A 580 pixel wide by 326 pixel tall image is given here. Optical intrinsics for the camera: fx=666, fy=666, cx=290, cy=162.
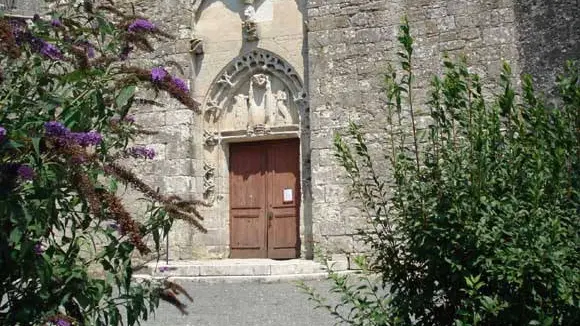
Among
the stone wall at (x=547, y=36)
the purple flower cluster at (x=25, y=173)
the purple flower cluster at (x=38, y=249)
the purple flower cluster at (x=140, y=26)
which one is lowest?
the purple flower cluster at (x=38, y=249)

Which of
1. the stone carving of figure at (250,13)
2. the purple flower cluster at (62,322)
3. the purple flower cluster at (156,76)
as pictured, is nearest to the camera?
the purple flower cluster at (62,322)

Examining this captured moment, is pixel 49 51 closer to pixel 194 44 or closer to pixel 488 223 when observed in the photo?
pixel 488 223

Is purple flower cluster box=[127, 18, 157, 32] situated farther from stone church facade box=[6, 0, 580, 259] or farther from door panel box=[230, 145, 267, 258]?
door panel box=[230, 145, 267, 258]

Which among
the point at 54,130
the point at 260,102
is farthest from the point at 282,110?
the point at 54,130

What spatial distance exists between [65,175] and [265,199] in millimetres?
7559

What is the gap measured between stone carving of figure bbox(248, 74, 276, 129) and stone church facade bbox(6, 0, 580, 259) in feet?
0.05

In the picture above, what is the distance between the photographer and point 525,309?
8.86 ft

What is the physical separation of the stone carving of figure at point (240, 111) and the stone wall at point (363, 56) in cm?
129

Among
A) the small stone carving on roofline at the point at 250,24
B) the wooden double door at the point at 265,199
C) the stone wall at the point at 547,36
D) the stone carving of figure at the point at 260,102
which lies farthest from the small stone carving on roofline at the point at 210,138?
the stone wall at the point at 547,36

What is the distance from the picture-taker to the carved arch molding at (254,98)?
1002 cm

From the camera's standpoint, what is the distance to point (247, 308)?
6.42m

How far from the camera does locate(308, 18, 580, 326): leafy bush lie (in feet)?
8.52

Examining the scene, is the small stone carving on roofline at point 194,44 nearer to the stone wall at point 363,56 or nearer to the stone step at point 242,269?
the stone wall at point 363,56

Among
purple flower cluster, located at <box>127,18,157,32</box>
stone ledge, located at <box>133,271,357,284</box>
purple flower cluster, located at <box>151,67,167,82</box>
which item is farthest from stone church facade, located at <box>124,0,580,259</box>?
purple flower cluster, located at <box>151,67,167,82</box>
